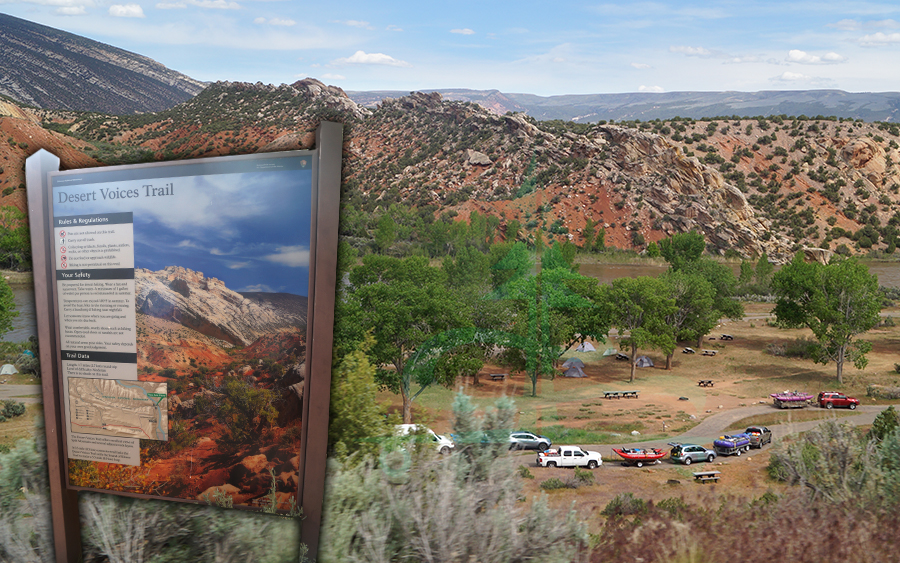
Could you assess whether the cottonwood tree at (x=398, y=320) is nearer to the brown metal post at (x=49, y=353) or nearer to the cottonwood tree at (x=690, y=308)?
the brown metal post at (x=49, y=353)

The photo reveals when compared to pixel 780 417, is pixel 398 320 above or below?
above

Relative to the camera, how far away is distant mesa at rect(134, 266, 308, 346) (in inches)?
146

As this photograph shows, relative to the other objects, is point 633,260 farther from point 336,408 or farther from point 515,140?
point 336,408

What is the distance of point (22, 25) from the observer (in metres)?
89.6

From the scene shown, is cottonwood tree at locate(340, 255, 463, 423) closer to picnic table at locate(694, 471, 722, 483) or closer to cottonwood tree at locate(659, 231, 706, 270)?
picnic table at locate(694, 471, 722, 483)

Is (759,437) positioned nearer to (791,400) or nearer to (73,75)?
(791,400)

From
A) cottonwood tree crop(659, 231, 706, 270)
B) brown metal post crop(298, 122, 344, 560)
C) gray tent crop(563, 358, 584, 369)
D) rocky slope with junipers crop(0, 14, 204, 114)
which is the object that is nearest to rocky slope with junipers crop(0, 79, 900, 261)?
rocky slope with junipers crop(0, 14, 204, 114)

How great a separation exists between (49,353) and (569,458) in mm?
16549

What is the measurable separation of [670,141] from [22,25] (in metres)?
109

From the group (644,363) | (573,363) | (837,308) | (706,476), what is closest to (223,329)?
(706,476)

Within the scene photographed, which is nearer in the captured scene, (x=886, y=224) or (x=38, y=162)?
(x=38, y=162)

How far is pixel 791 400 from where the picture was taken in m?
27.4

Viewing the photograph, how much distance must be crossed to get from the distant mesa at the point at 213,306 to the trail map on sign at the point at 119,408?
56cm

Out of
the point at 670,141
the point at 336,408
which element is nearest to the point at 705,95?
the point at 670,141
